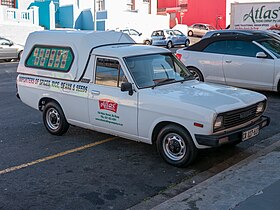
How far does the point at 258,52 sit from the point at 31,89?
578 cm

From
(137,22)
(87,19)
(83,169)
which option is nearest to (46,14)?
(87,19)

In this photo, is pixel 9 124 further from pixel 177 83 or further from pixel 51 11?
pixel 51 11

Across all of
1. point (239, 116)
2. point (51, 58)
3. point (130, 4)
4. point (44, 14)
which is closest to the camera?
point (239, 116)

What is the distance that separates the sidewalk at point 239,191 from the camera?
4.39 metres

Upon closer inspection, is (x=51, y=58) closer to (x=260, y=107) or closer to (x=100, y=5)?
(x=260, y=107)

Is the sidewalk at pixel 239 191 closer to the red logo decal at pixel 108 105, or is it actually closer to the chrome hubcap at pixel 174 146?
the chrome hubcap at pixel 174 146

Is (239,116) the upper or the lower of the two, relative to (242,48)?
lower

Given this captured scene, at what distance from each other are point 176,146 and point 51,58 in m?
2.94

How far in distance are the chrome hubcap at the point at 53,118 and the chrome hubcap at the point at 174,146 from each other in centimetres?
235

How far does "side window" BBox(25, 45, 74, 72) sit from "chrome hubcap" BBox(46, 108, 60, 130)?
764mm

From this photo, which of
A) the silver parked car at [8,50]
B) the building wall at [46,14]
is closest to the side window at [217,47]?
the silver parked car at [8,50]

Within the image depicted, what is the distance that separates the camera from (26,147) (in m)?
6.75

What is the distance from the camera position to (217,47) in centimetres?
1119

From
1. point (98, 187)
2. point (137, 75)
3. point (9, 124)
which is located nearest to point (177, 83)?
point (137, 75)
